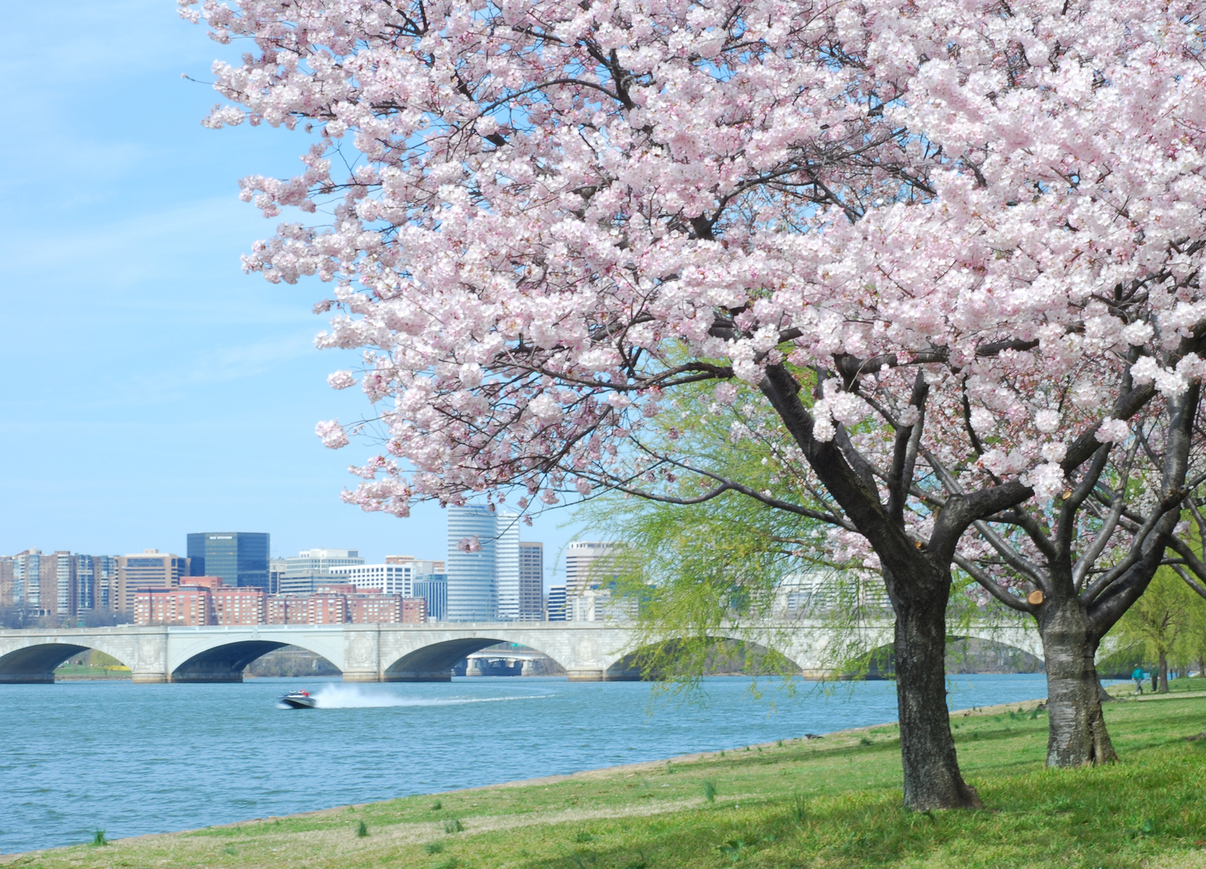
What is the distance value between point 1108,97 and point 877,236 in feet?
5.56

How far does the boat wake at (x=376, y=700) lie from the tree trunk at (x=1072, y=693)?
67921 millimetres

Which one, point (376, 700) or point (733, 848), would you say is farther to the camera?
point (376, 700)

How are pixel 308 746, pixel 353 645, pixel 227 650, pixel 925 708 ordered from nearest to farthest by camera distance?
pixel 925 708 → pixel 308 746 → pixel 353 645 → pixel 227 650

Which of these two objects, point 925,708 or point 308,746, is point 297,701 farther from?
point 925,708

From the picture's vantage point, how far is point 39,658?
11125 cm

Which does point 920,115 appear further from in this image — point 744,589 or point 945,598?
point 744,589

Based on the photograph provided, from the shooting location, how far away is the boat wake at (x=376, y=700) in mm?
79175

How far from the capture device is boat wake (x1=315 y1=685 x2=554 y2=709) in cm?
7918

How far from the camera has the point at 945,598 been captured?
978cm

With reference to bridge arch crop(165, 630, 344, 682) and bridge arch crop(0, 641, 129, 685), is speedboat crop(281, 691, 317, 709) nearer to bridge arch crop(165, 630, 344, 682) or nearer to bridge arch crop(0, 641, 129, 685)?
bridge arch crop(165, 630, 344, 682)

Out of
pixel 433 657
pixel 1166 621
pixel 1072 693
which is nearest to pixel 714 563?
pixel 1072 693

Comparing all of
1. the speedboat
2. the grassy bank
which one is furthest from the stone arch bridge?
the grassy bank

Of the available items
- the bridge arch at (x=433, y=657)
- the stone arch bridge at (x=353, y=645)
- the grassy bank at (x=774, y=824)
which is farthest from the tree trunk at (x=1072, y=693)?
the bridge arch at (x=433, y=657)

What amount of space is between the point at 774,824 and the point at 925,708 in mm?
1570
